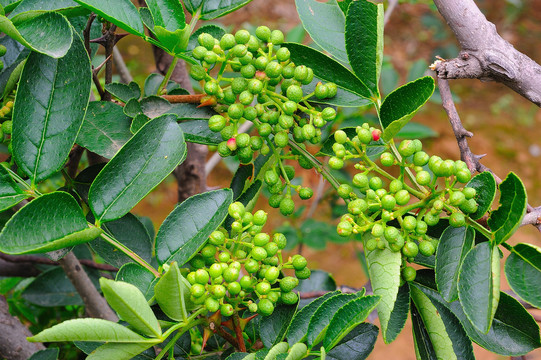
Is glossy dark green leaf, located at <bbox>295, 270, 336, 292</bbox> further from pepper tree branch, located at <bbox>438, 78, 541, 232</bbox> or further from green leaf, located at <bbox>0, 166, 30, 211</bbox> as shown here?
green leaf, located at <bbox>0, 166, 30, 211</bbox>

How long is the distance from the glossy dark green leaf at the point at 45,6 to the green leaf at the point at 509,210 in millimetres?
631

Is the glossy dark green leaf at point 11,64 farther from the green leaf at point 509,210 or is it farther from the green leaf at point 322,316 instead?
the green leaf at point 509,210

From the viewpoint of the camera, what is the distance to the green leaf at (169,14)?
77 centimetres

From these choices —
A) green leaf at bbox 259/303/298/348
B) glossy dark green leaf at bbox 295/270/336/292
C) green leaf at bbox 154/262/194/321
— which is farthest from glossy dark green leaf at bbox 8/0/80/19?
glossy dark green leaf at bbox 295/270/336/292

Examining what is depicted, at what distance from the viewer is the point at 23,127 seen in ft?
2.22

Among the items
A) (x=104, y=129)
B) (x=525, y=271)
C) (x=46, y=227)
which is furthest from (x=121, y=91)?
(x=525, y=271)

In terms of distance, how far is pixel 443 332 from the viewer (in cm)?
69

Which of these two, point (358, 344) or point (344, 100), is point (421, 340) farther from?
point (344, 100)

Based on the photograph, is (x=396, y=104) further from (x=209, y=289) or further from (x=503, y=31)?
(x=503, y=31)

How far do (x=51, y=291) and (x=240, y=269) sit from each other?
73 cm

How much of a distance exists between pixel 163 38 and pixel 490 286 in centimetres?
54

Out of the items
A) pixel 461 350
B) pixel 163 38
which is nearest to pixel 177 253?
pixel 163 38

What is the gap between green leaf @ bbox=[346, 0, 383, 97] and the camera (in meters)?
0.71

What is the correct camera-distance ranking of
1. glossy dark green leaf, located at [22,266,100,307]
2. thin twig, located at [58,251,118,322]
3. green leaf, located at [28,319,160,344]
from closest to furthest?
green leaf, located at [28,319,160,344] < thin twig, located at [58,251,118,322] < glossy dark green leaf, located at [22,266,100,307]
